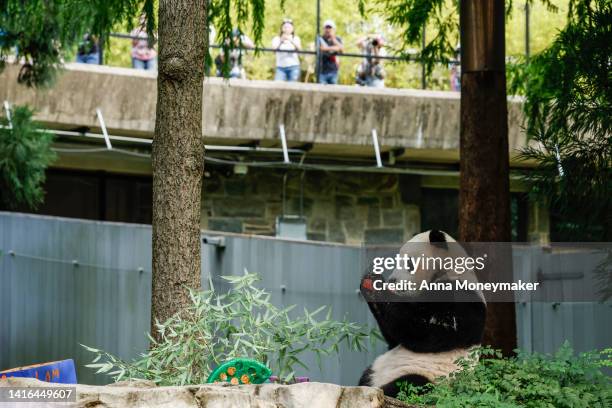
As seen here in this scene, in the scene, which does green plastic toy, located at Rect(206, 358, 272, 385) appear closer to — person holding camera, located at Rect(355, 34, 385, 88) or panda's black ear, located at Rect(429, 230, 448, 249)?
panda's black ear, located at Rect(429, 230, 448, 249)

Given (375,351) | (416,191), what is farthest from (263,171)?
(375,351)

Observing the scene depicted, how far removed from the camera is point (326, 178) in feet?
57.5

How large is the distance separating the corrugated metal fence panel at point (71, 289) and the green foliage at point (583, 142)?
5098 millimetres

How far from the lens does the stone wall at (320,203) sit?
16969mm

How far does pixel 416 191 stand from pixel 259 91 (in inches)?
145

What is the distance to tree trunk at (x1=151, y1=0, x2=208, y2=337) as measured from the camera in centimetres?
589

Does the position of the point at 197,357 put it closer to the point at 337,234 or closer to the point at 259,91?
the point at 259,91

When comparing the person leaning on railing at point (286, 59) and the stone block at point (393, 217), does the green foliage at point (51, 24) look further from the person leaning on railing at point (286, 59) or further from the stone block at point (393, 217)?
the stone block at point (393, 217)

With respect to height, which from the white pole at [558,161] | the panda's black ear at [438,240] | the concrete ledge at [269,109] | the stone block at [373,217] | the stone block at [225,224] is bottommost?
the panda's black ear at [438,240]

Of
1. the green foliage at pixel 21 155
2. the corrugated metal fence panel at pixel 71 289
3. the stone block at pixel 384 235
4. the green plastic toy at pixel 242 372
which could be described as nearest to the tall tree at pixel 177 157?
the green plastic toy at pixel 242 372

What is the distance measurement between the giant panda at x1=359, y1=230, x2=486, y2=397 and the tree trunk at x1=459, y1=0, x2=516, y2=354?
1199mm

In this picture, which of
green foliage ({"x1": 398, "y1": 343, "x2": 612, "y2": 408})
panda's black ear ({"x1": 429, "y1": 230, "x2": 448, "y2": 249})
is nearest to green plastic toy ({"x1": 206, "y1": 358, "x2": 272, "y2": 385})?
green foliage ({"x1": 398, "y1": 343, "x2": 612, "y2": 408})

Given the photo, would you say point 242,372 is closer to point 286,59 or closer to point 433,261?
point 433,261

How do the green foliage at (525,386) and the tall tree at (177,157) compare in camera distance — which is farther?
the tall tree at (177,157)
